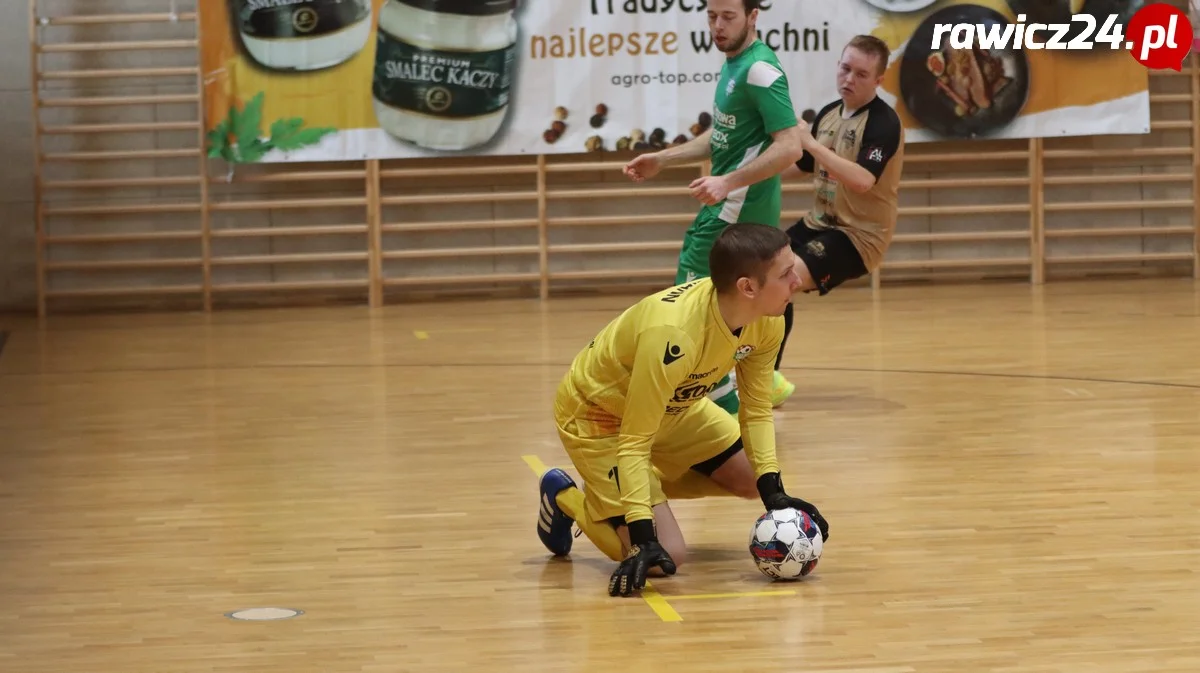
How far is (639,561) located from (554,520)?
46 cm

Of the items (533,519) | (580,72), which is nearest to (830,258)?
(533,519)

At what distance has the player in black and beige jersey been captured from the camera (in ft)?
18.9

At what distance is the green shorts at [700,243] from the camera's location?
17.4 ft

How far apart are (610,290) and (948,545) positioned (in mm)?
7539

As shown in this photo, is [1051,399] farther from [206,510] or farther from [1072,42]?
[1072,42]

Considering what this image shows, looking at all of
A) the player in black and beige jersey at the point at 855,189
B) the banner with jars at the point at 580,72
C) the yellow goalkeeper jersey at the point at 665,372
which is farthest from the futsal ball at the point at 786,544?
the banner with jars at the point at 580,72

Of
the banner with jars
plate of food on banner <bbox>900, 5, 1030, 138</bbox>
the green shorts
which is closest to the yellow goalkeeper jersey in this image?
the green shorts

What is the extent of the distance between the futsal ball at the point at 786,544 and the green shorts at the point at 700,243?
76.2 inches

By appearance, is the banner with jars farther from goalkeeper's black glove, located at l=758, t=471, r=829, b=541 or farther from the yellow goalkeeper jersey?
goalkeeper's black glove, located at l=758, t=471, r=829, b=541

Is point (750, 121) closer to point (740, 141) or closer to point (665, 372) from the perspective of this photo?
point (740, 141)

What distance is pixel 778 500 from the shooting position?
3.52 m

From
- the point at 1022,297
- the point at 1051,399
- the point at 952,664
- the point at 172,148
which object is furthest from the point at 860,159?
the point at 172,148

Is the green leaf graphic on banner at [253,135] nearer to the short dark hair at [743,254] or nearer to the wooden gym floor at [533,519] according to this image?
the wooden gym floor at [533,519]

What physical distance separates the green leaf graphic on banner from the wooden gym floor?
105 inches
